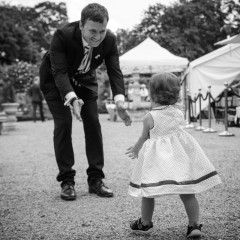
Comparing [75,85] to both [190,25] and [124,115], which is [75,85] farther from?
[190,25]

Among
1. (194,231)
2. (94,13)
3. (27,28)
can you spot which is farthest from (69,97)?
(27,28)

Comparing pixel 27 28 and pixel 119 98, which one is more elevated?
pixel 27 28

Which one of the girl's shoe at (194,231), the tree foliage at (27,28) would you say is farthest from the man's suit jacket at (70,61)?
the tree foliage at (27,28)

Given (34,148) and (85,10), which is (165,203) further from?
(34,148)

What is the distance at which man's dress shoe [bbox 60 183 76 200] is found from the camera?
3.75 meters

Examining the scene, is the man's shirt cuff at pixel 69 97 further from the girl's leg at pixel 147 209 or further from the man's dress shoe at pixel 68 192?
the girl's leg at pixel 147 209

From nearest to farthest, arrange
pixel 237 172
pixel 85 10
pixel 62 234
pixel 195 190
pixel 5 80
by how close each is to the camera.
Result: pixel 195 190 < pixel 62 234 < pixel 85 10 < pixel 237 172 < pixel 5 80

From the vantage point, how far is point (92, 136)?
13.3ft

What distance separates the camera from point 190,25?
34000 mm

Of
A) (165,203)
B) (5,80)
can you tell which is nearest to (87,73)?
(165,203)

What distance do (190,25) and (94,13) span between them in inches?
1255

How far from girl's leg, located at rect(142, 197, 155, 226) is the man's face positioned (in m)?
1.42

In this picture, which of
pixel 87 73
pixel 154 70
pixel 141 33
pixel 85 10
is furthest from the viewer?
pixel 141 33

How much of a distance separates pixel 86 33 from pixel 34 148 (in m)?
5.33
